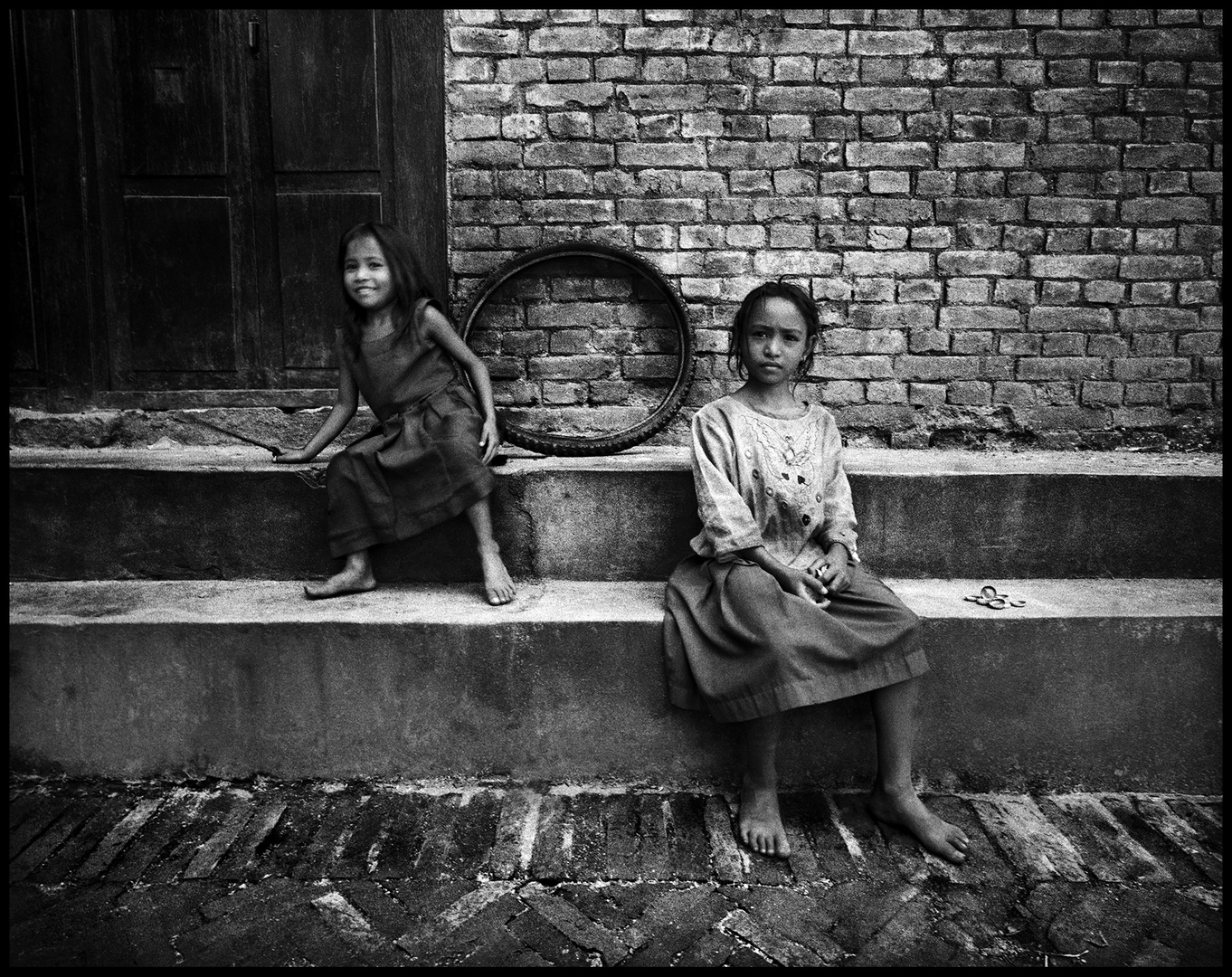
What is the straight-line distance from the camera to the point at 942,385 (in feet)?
11.4

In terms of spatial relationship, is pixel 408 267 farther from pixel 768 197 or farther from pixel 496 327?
pixel 768 197

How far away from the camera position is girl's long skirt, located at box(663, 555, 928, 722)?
2.29 metres

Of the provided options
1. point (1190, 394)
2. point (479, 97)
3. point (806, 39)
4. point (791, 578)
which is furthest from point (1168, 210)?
point (479, 97)

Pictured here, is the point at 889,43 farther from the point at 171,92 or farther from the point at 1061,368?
the point at 171,92

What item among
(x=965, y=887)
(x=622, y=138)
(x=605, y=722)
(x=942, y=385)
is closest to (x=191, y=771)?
(x=605, y=722)

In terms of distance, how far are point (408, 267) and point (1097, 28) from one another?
9.25 ft

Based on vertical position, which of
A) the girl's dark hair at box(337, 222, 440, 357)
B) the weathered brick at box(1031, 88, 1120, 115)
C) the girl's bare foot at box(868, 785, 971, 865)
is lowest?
the girl's bare foot at box(868, 785, 971, 865)

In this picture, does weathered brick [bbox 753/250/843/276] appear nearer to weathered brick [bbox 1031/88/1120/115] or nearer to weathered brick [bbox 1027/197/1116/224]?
weathered brick [bbox 1027/197/1116/224]

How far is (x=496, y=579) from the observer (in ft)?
9.14

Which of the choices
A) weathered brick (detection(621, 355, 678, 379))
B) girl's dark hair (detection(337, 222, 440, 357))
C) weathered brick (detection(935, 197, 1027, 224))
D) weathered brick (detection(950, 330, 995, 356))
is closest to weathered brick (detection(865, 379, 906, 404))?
weathered brick (detection(950, 330, 995, 356))

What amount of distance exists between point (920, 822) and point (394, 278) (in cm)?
237

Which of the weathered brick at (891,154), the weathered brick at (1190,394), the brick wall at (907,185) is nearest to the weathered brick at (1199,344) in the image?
the brick wall at (907,185)

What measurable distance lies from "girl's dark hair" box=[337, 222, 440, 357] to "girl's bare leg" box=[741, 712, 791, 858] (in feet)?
5.86

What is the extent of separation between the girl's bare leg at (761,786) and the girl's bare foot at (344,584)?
1.35 m
